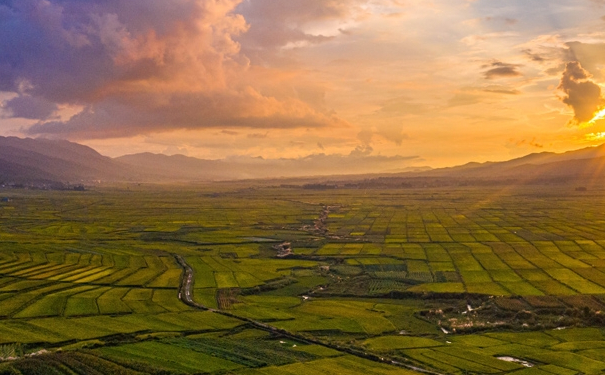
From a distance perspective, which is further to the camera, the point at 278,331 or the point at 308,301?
the point at 308,301

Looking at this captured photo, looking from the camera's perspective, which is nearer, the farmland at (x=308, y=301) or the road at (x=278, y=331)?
the farmland at (x=308, y=301)

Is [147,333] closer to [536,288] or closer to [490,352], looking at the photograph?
[490,352]

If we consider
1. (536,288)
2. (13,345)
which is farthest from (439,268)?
(13,345)

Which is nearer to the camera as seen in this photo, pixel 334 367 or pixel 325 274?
pixel 334 367

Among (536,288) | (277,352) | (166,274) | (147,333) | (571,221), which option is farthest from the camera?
(571,221)

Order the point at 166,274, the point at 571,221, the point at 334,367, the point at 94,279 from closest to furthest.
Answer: the point at 334,367 → the point at 94,279 → the point at 166,274 → the point at 571,221

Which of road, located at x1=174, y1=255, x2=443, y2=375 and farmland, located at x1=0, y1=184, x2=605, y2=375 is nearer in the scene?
farmland, located at x1=0, y1=184, x2=605, y2=375
